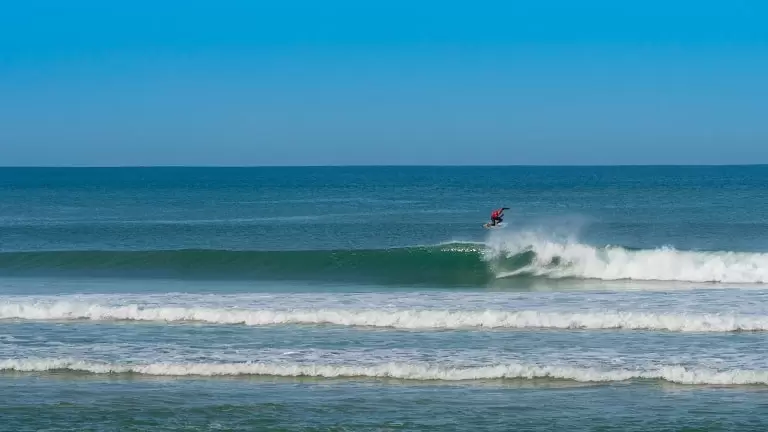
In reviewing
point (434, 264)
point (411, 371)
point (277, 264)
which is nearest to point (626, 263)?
point (434, 264)

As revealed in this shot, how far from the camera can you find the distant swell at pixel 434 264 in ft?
98.4

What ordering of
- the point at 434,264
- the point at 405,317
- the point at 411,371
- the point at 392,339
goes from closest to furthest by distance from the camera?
the point at 411,371 → the point at 392,339 → the point at 405,317 → the point at 434,264

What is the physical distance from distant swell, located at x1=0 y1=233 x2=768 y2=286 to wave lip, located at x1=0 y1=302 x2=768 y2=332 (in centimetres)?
966

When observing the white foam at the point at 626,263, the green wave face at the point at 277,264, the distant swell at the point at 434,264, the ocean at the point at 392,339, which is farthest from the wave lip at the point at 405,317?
the green wave face at the point at 277,264

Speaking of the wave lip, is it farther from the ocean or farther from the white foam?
the white foam

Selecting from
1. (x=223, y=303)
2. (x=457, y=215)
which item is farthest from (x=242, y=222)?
(x=223, y=303)

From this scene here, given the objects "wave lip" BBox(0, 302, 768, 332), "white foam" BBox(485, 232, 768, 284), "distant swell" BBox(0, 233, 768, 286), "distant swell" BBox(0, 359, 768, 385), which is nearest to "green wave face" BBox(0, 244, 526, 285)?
"distant swell" BBox(0, 233, 768, 286)

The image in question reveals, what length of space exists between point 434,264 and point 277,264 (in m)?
5.36

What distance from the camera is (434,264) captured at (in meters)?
34.3

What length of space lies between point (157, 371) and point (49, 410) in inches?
93.9

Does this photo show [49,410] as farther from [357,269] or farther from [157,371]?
[357,269]

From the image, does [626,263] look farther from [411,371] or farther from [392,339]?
[411,371]

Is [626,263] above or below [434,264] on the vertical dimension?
below

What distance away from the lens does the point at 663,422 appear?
1288cm
